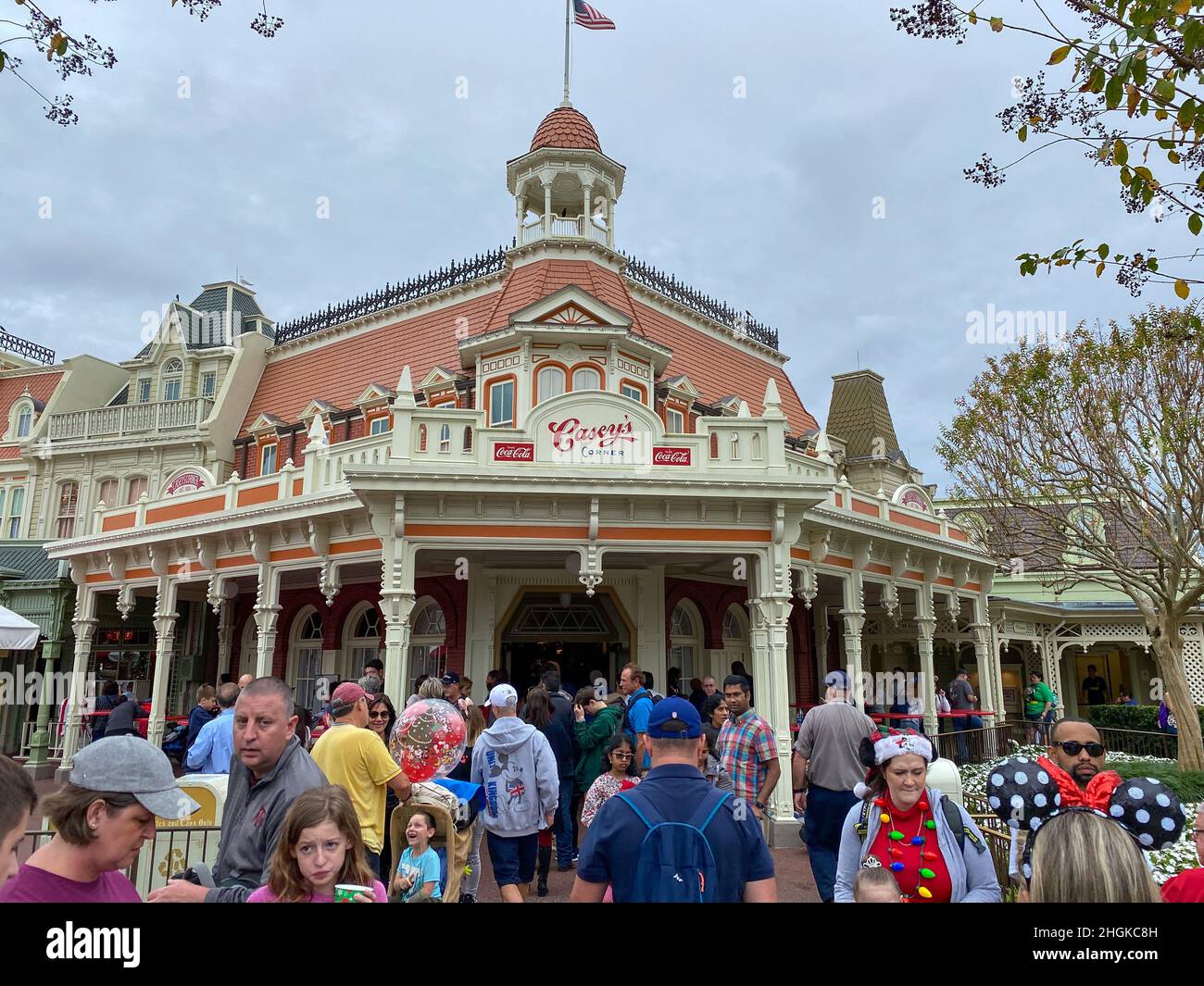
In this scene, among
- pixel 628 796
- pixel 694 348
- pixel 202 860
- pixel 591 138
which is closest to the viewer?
pixel 628 796

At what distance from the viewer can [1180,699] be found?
15.4 m

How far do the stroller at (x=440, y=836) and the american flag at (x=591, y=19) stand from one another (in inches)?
684

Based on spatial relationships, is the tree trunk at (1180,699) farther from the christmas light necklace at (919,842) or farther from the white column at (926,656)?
the christmas light necklace at (919,842)

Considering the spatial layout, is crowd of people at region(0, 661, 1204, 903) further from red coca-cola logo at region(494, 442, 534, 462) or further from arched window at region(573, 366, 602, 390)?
arched window at region(573, 366, 602, 390)

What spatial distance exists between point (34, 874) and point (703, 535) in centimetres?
1059

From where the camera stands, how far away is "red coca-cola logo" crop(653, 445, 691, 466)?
12406mm

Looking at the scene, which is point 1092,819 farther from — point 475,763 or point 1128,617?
point 1128,617

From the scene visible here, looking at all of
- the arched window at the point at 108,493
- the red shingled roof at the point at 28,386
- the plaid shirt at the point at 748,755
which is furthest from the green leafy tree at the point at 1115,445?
the red shingled roof at the point at 28,386

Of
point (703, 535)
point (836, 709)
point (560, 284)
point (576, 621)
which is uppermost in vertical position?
point (560, 284)

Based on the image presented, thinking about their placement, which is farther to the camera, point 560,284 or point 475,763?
point 560,284

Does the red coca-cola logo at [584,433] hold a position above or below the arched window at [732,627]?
above

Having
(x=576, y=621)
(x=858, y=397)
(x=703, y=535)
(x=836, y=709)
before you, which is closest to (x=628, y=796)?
(x=836, y=709)

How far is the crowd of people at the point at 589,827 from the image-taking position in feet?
8.01

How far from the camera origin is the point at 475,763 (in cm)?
602
